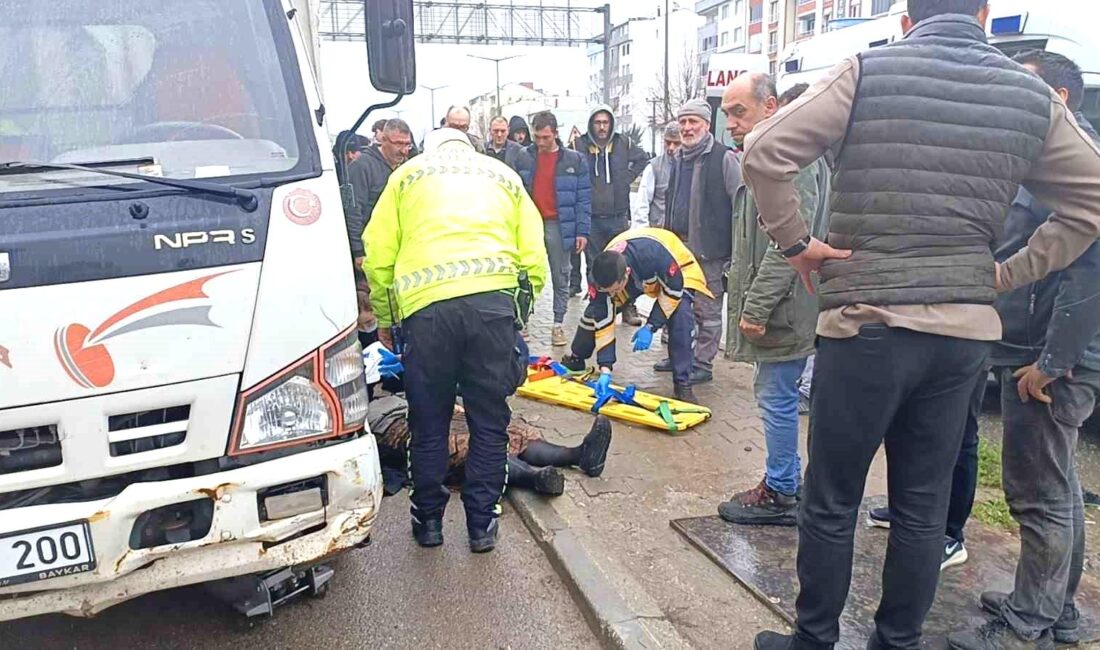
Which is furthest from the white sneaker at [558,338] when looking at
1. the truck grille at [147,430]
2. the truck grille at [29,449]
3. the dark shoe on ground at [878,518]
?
the truck grille at [29,449]

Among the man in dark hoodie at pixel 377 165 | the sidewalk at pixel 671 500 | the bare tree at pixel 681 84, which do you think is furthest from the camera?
the bare tree at pixel 681 84

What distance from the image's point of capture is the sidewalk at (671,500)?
122 inches

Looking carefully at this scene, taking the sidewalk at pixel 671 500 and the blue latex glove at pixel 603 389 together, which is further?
Answer: the blue latex glove at pixel 603 389

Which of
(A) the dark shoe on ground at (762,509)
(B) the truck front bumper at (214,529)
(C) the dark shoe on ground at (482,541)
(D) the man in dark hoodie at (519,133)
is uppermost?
(D) the man in dark hoodie at (519,133)

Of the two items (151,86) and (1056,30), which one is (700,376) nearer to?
(1056,30)

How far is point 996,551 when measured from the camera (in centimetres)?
352

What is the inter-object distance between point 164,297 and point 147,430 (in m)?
0.38

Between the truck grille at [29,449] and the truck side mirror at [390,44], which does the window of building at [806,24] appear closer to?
the truck side mirror at [390,44]

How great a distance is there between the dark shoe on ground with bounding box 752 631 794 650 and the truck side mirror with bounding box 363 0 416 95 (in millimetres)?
2336

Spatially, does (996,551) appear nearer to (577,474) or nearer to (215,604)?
(577,474)

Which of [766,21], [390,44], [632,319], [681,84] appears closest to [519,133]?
[632,319]

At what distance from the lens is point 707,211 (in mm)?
6047

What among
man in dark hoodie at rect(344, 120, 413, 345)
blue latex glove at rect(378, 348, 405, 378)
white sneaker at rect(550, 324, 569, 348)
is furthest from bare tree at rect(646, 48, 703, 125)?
blue latex glove at rect(378, 348, 405, 378)

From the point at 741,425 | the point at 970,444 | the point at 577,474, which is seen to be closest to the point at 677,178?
the point at 741,425
